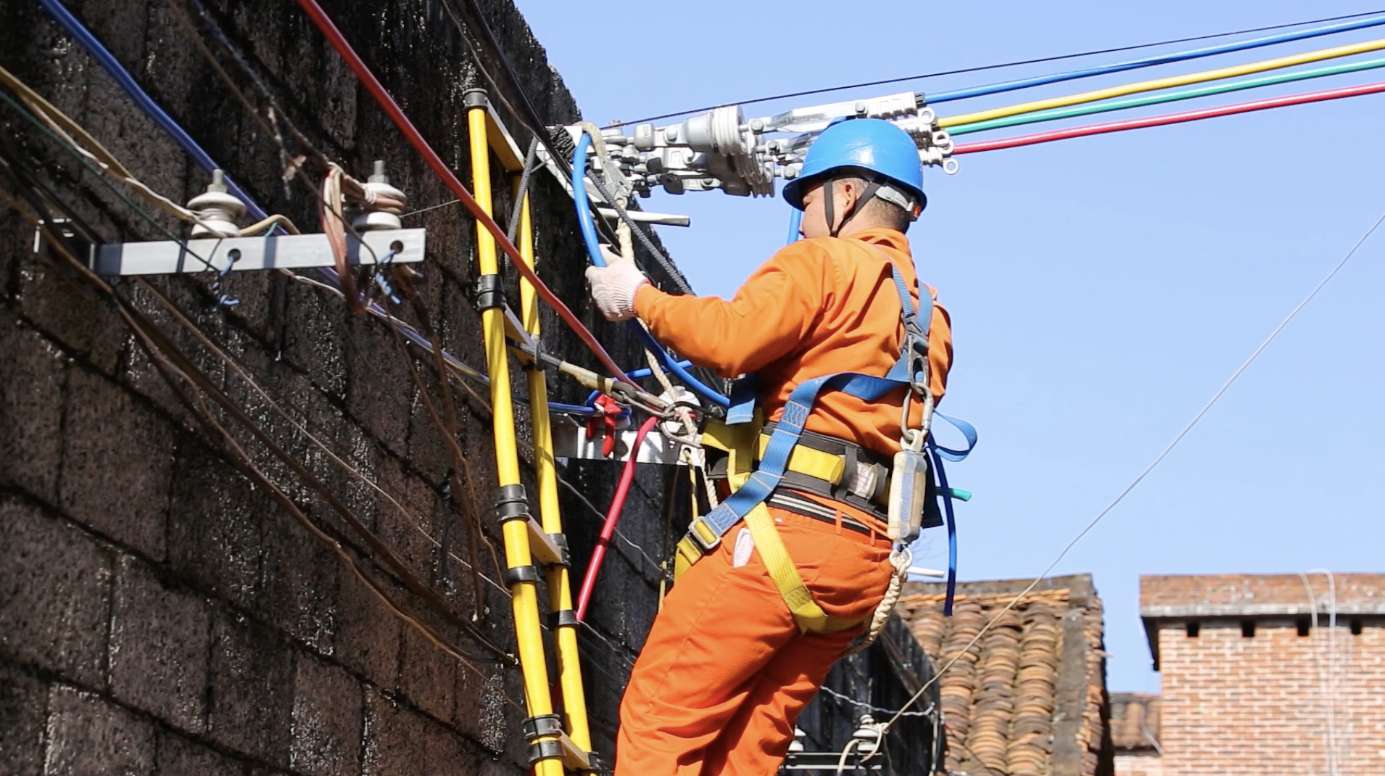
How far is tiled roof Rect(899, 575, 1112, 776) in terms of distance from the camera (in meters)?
14.0

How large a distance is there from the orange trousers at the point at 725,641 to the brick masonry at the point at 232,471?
1.79 ft

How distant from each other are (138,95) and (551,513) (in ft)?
6.54

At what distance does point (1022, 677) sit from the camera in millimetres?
15273

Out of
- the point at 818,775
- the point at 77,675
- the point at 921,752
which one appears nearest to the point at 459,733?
the point at 77,675

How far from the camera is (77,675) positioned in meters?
3.24

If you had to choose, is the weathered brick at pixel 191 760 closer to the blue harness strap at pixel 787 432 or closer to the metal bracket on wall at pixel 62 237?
the metal bracket on wall at pixel 62 237

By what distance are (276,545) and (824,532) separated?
1.13 metres

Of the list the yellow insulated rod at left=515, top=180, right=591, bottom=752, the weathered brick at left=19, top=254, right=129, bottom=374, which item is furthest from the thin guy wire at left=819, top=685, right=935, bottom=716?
the weathered brick at left=19, top=254, right=129, bottom=374

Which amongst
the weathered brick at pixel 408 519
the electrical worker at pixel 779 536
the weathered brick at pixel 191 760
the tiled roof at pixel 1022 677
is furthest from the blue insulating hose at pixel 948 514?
the tiled roof at pixel 1022 677

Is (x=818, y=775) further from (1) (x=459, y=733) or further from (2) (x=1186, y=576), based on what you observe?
(2) (x=1186, y=576)

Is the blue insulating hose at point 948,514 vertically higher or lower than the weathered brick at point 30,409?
higher

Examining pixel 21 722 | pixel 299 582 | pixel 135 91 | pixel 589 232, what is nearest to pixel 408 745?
pixel 299 582

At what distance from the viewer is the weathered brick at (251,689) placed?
12.1ft

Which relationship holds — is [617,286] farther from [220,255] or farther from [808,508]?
[220,255]
